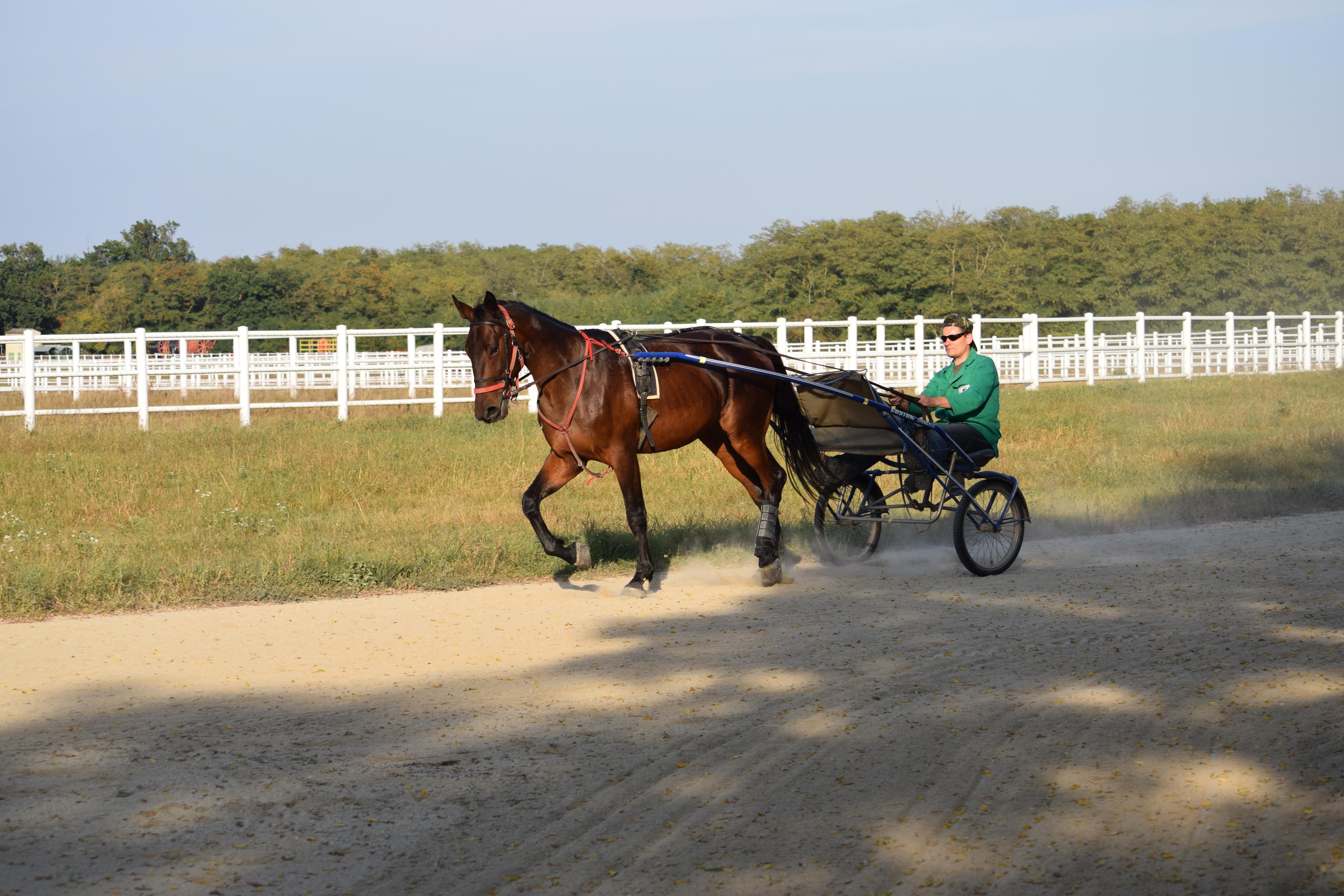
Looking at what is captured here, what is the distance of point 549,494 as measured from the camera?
8516mm

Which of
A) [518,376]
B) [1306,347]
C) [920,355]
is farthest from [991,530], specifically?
[1306,347]

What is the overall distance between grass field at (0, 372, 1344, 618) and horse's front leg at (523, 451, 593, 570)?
667 mm

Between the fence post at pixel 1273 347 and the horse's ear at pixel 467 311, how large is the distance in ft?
98.6

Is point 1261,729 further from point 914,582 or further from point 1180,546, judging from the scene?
point 1180,546

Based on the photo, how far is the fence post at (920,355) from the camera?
2422 centimetres

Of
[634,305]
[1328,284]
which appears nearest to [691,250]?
[634,305]

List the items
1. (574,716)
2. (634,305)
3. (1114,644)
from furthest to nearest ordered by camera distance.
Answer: (634,305) → (1114,644) → (574,716)

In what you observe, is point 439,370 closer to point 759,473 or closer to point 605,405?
point 759,473

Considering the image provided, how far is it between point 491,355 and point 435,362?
13.2 meters

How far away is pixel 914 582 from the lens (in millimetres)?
8477

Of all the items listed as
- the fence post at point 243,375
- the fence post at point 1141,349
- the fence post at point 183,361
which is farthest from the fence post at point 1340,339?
the fence post at point 183,361

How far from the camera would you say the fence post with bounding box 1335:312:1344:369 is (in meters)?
35.0

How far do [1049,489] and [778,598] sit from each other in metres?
5.92

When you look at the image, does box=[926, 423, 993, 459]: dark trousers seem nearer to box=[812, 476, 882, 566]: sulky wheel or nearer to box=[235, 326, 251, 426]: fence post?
box=[812, 476, 882, 566]: sulky wheel
